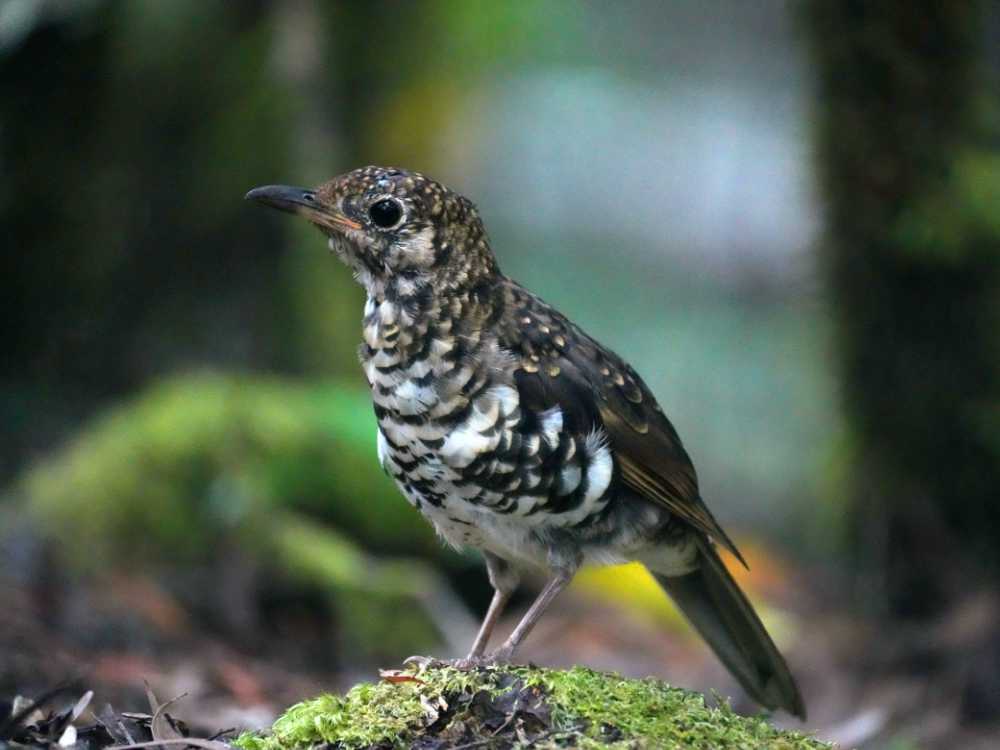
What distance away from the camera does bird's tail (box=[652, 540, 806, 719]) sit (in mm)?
4781

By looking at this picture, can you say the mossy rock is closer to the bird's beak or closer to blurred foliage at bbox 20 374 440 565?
the bird's beak

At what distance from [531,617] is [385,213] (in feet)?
4.56

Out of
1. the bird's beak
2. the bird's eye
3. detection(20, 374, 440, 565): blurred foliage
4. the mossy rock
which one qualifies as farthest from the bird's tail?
detection(20, 374, 440, 565): blurred foliage

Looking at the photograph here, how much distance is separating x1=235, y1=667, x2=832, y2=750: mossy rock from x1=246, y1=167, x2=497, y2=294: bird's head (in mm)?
1381

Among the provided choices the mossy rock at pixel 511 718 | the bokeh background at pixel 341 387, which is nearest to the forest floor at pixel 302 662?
the bokeh background at pixel 341 387

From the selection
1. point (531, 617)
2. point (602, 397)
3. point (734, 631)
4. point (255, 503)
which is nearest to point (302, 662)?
point (255, 503)

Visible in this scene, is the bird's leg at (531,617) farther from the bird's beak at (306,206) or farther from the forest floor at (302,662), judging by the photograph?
the forest floor at (302,662)

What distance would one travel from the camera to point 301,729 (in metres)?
3.44

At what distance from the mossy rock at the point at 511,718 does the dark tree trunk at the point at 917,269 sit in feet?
12.8

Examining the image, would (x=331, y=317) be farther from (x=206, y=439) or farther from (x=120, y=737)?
(x=120, y=737)

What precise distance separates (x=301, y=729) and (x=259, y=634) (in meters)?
3.54

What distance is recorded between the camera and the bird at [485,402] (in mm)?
4098

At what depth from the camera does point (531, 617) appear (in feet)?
13.6

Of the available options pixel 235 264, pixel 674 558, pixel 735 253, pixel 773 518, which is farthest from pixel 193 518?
pixel 735 253
